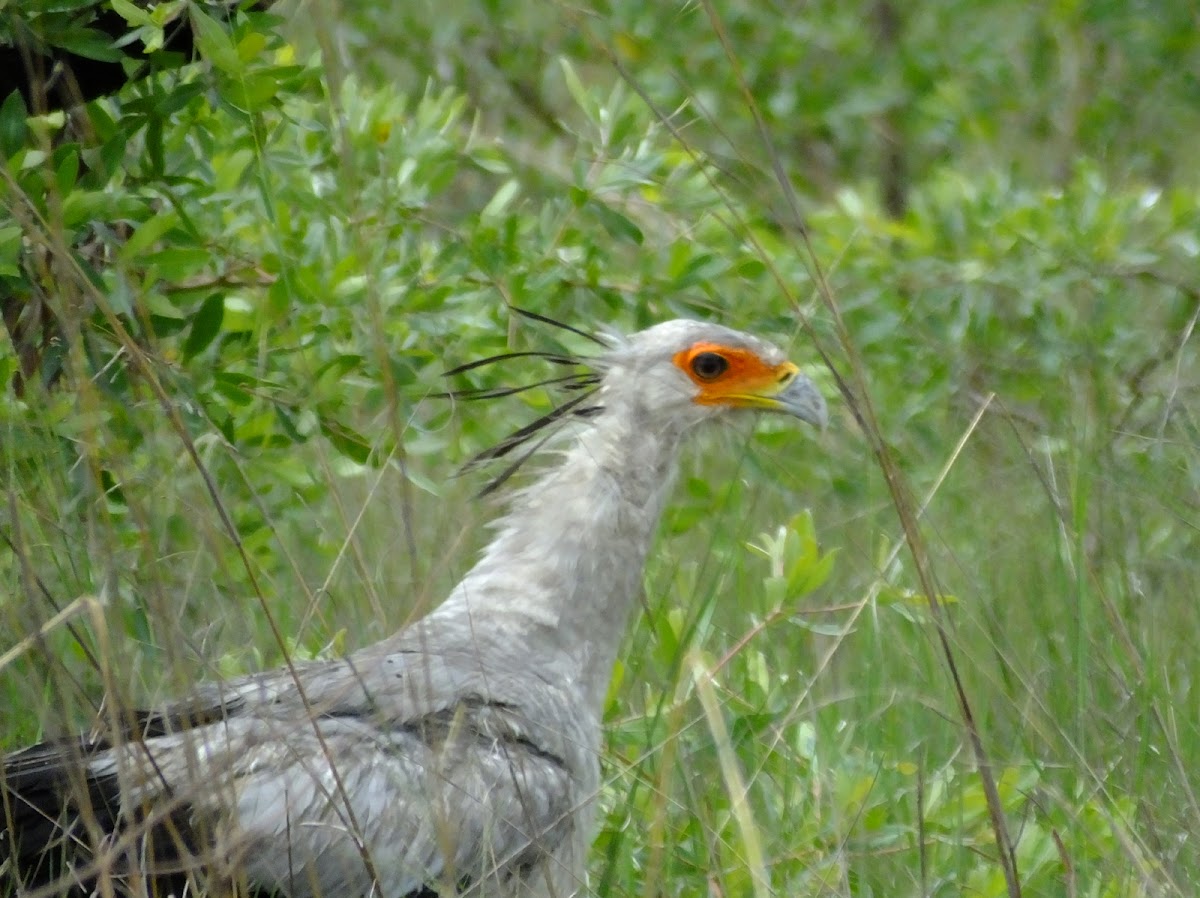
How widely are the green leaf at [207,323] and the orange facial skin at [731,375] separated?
36.9 inches

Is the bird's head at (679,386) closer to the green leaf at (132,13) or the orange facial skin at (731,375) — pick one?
the orange facial skin at (731,375)

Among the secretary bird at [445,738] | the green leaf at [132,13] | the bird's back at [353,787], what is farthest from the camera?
the green leaf at [132,13]

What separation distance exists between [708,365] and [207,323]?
1028 mm

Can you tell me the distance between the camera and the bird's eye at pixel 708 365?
3672 millimetres

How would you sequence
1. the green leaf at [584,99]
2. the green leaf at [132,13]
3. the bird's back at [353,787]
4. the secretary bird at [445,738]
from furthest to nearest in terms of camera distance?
the green leaf at [584,99], the green leaf at [132,13], the bird's back at [353,787], the secretary bird at [445,738]

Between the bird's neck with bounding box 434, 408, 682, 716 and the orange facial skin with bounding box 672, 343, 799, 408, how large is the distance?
12 cm

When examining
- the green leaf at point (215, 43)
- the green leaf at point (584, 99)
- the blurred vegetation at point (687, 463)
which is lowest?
the blurred vegetation at point (687, 463)

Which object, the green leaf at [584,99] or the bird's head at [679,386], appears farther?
the green leaf at [584,99]

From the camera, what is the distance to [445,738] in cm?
297

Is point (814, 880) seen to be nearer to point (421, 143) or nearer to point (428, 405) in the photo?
point (421, 143)

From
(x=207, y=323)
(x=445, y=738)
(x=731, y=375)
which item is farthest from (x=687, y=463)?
(x=445, y=738)

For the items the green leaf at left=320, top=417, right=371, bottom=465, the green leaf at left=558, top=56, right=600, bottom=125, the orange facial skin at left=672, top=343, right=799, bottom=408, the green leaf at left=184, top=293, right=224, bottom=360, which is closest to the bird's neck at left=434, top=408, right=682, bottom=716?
the orange facial skin at left=672, top=343, right=799, bottom=408

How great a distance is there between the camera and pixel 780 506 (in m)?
5.05

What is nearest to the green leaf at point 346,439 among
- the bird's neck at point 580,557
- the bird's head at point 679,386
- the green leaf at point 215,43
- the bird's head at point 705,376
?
the bird's head at point 679,386
